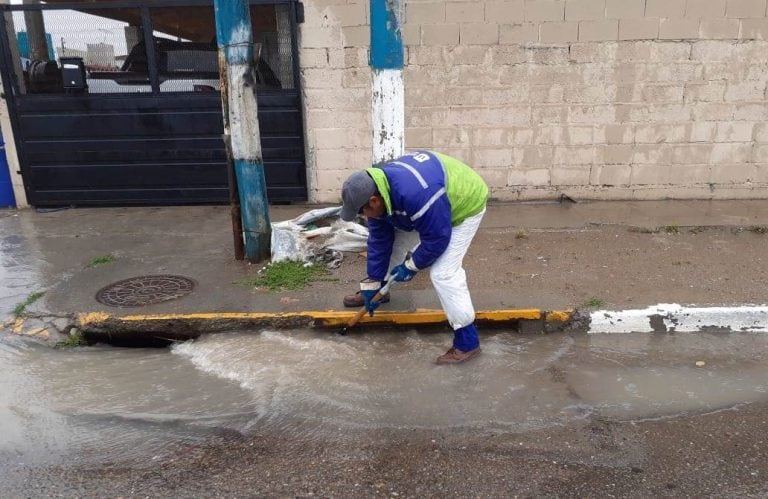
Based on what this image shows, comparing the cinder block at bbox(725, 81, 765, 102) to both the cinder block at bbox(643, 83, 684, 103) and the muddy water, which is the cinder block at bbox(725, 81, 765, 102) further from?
the muddy water

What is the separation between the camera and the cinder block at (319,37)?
681 cm

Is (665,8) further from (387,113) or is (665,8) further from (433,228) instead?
(433,228)

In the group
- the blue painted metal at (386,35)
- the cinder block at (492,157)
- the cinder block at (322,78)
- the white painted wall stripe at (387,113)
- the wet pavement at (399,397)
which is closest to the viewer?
the wet pavement at (399,397)

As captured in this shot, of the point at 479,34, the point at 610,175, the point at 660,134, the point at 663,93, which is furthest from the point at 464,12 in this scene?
the point at 660,134

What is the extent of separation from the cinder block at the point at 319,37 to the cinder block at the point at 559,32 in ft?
7.87

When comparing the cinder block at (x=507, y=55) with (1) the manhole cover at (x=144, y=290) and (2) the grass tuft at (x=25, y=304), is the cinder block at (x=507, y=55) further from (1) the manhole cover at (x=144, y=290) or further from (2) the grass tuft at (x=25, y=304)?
(2) the grass tuft at (x=25, y=304)

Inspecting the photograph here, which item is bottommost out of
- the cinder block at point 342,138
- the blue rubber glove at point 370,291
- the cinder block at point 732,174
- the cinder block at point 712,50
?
the blue rubber glove at point 370,291

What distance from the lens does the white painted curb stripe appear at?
4223 mm

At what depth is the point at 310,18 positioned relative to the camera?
6.78 meters

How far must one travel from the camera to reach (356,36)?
6.81 metres

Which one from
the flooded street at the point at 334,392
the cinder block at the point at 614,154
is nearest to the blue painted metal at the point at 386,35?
the flooded street at the point at 334,392

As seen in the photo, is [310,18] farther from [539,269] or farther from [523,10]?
[539,269]

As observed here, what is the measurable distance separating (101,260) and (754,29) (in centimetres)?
763

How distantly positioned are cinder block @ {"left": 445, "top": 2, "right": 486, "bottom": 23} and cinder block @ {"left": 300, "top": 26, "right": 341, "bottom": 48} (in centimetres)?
131
